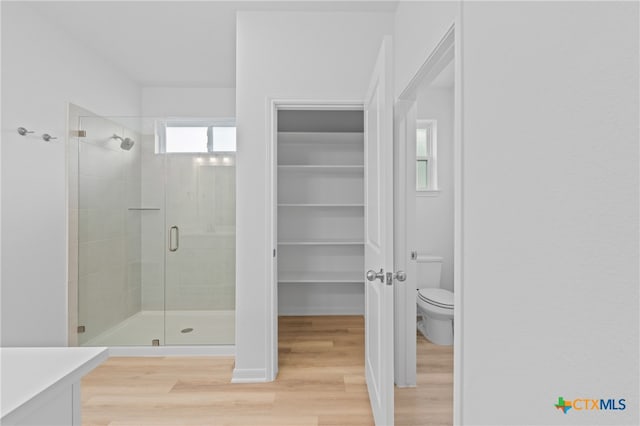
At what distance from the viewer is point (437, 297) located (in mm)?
3246

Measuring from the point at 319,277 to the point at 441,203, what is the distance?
5.22 ft

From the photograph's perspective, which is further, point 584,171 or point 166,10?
point 166,10

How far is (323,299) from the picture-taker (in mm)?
4320

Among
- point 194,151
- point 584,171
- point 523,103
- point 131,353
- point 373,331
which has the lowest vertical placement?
point 131,353

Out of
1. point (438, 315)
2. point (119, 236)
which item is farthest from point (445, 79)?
point (119, 236)

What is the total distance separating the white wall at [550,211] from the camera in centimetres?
63

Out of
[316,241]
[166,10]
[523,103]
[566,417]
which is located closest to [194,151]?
[166,10]

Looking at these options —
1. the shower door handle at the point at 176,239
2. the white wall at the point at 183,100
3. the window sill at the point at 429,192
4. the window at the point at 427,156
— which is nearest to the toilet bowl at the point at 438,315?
the window sill at the point at 429,192

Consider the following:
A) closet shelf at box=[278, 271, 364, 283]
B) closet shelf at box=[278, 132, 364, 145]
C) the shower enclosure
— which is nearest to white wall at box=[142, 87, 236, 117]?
closet shelf at box=[278, 132, 364, 145]

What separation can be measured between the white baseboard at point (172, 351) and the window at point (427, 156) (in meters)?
2.62

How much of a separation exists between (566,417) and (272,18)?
2.79 metres

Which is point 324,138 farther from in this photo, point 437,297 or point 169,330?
point 169,330

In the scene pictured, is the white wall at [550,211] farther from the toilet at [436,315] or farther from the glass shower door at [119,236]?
the glass shower door at [119,236]

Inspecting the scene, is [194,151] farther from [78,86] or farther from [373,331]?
[373,331]
